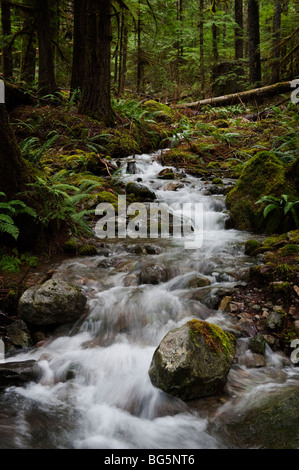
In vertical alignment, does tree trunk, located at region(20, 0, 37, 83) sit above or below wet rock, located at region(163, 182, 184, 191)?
above

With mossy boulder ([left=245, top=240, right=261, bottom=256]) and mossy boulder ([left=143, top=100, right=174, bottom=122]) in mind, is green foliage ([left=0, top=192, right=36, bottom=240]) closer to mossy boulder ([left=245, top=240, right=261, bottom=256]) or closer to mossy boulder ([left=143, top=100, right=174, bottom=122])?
mossy boulder ([left=245, top=240, right=261, bottom=256])

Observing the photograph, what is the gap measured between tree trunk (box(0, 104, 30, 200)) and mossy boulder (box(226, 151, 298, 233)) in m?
3.97

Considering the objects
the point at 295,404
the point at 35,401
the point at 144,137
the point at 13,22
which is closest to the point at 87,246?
the point at 35,401

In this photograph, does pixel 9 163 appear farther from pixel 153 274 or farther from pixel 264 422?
pixel 264 422

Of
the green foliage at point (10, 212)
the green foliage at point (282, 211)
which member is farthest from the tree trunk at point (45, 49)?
the green foliage at point (282, 211)

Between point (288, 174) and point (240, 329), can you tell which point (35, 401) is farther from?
point (288, 174)

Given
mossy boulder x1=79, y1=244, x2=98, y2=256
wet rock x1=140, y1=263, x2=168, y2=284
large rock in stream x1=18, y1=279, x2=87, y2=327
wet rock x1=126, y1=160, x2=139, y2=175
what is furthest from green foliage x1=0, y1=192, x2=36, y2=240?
wet rock x1=126, y1=160, x2=139, y2=175

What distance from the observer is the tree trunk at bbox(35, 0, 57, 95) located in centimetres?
1031

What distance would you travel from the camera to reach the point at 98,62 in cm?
891

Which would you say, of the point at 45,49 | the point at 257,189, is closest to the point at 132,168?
the point at 257,189

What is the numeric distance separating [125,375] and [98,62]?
8442 mm

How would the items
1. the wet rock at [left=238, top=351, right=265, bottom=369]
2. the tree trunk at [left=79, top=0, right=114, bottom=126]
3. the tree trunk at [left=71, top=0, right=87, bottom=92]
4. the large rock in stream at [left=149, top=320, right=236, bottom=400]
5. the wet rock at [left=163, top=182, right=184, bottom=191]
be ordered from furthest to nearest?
the tree trunk at [left=71, top=0, right=87, bottom=92] → the tree trunk at [left=79, top=0, right=114, bottom=126] → the wet rock at [left=163, top=182, right=184, bottom=191] → the wet rock at [left=238, top=351, right=265, bottom=369] → the large rock in stream at [left=149, top=320, right=236, bottom=400]
